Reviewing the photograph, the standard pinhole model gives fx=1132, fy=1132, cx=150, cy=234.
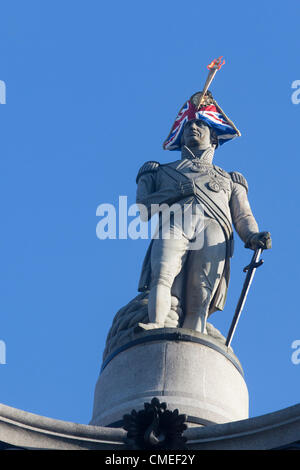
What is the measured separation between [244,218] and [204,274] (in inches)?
64.5

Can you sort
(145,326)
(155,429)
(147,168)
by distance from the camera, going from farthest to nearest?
1. (147,168)
2. (145,326)
3. (155,429)

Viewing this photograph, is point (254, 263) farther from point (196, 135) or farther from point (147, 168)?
point (196, 135)

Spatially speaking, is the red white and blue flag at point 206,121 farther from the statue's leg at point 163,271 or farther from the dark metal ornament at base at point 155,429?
the dark metal ornament at base at point 155,429

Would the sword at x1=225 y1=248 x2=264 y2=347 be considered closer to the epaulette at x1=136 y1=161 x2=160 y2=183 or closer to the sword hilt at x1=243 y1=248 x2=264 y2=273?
the sword hilt at x1=243 y1=248 x2=264 y2=273

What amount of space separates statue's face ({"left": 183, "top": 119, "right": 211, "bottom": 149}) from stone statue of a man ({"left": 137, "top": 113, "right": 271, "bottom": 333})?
19.6 inches

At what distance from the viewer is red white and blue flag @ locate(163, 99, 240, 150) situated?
877 inches

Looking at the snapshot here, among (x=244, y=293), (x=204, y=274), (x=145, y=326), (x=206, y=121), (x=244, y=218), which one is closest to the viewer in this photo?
(x=145, y=326)

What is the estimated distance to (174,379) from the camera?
16.2 meters

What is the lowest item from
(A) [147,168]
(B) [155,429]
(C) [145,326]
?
(B) [155,429]

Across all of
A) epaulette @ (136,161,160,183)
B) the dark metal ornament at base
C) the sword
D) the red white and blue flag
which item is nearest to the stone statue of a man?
epaulette @ (136,161,160,183)

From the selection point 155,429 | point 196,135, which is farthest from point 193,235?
point 155,429

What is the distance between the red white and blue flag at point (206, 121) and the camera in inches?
877
